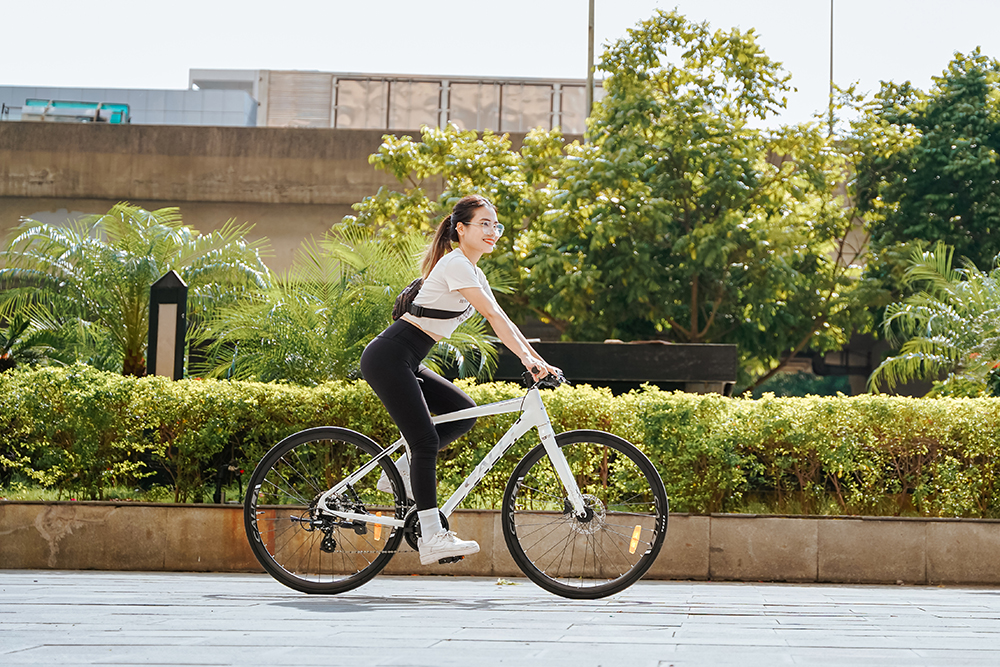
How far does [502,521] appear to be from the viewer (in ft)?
15.9

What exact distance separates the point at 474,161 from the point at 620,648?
16.2 m

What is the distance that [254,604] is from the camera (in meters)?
4.45

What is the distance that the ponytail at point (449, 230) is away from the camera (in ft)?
15.9

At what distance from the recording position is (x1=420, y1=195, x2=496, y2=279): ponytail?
486cm

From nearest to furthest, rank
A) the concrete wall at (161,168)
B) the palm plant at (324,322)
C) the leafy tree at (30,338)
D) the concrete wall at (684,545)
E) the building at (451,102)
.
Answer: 1. the concrete wall at (684,545)
2. the palm plant at (324,322)
3. the leafy tree at (30,338)
4. the concrete wall at (161,168)
5. the building at (451,102)

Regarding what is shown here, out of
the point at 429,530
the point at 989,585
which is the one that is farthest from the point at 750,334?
the point at 429,530

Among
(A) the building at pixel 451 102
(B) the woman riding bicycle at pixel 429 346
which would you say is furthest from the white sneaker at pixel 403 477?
(A) the building at pixel 451 102

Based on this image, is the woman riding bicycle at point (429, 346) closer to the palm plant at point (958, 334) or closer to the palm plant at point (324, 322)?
the palm plant at point (324, 322)

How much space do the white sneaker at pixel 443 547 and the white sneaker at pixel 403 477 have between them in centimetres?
36

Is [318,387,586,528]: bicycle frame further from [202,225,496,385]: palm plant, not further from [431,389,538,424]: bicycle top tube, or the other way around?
[202,225,496,385]: palm plant

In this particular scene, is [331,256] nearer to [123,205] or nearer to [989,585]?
[123,205]

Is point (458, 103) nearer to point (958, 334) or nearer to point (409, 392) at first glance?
point (958, 334)

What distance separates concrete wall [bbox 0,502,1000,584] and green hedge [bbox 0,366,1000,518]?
0.29 m

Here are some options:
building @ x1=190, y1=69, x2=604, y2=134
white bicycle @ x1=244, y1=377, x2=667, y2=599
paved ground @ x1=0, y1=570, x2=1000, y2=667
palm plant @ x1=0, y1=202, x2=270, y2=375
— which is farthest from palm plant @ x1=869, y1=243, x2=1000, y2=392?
building @ x1=190, y1=69, x2=604, y2=134
